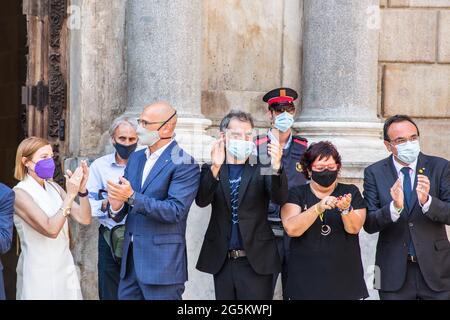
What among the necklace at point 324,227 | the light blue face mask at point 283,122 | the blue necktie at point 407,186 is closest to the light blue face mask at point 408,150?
the blue necktie at point 407,186

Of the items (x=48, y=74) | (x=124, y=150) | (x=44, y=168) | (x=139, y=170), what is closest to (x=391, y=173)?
(x=139, y=170)

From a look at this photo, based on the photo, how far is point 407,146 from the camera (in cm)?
679

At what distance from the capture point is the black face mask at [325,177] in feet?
21.9

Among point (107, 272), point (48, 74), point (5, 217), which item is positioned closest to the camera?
point (5, 217)

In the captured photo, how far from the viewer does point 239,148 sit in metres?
6.74

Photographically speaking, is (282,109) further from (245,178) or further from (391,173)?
(391,173)

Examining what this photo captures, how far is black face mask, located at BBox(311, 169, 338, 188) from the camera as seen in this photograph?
263 inches

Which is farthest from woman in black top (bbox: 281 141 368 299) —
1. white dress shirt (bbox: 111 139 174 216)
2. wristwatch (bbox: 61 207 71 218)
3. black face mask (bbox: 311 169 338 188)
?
wristwatch (bbox: 61 207 71 218)

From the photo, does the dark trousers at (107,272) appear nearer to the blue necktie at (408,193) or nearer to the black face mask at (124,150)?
the black face mask at (124,150)

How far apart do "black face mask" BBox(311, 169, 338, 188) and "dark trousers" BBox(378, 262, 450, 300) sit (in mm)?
720

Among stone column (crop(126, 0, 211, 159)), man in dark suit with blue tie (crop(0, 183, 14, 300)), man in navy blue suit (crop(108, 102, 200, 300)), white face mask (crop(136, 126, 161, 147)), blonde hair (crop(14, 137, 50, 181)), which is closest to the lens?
man in dark suit with blue tie (crop(0, 183, 14, 300))

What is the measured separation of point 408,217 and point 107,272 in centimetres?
221

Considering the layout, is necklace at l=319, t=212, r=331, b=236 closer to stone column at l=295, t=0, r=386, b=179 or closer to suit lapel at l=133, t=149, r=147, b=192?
suit lapel at l=133, t=149, r=147, b=192
